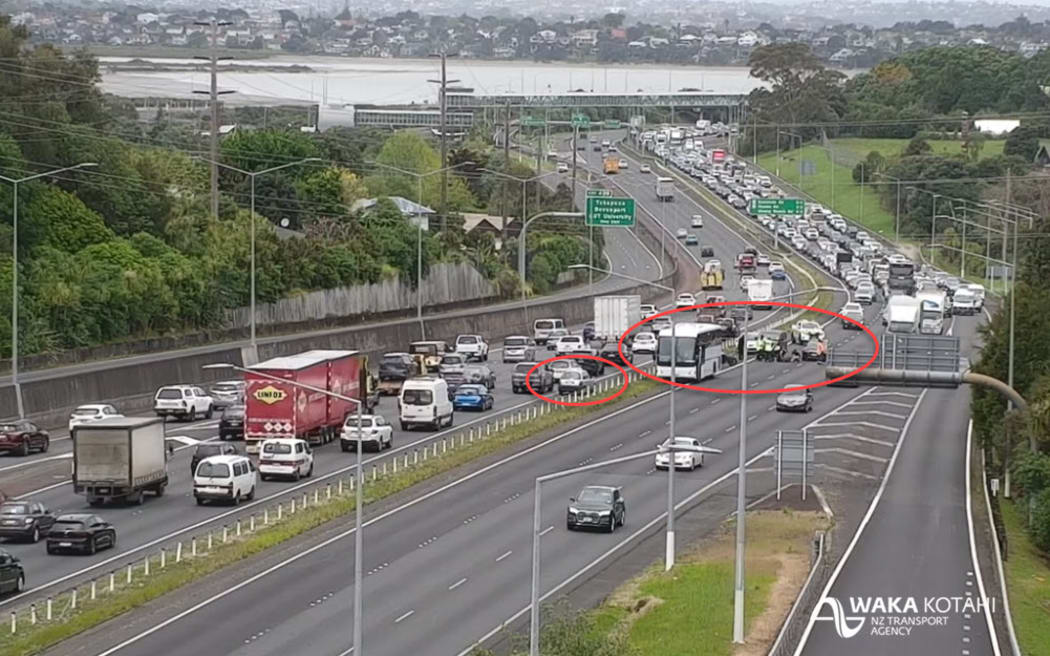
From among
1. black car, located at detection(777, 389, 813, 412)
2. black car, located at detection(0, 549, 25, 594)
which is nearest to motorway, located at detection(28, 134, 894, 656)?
black car, located at detection(0, 549, 25, 594)

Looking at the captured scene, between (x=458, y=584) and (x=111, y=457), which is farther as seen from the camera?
(x=111, y=457)

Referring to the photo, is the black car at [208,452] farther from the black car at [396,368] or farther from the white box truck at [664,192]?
the white box truck at [664,192]

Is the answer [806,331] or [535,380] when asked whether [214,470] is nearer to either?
[535,380]

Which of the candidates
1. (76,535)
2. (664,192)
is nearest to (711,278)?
(664,192)

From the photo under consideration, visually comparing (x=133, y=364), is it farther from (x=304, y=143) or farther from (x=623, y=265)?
(x=623, y=265)

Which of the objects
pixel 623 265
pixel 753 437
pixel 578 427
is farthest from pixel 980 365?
pixel 623 265

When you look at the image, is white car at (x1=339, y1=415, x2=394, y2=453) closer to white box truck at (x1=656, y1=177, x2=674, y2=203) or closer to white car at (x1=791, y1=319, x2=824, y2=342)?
white car at (x1=791, y1=319, x2=824, y2=342)

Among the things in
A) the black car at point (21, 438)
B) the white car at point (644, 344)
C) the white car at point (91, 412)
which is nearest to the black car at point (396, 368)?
the white car at point (644, 344)
